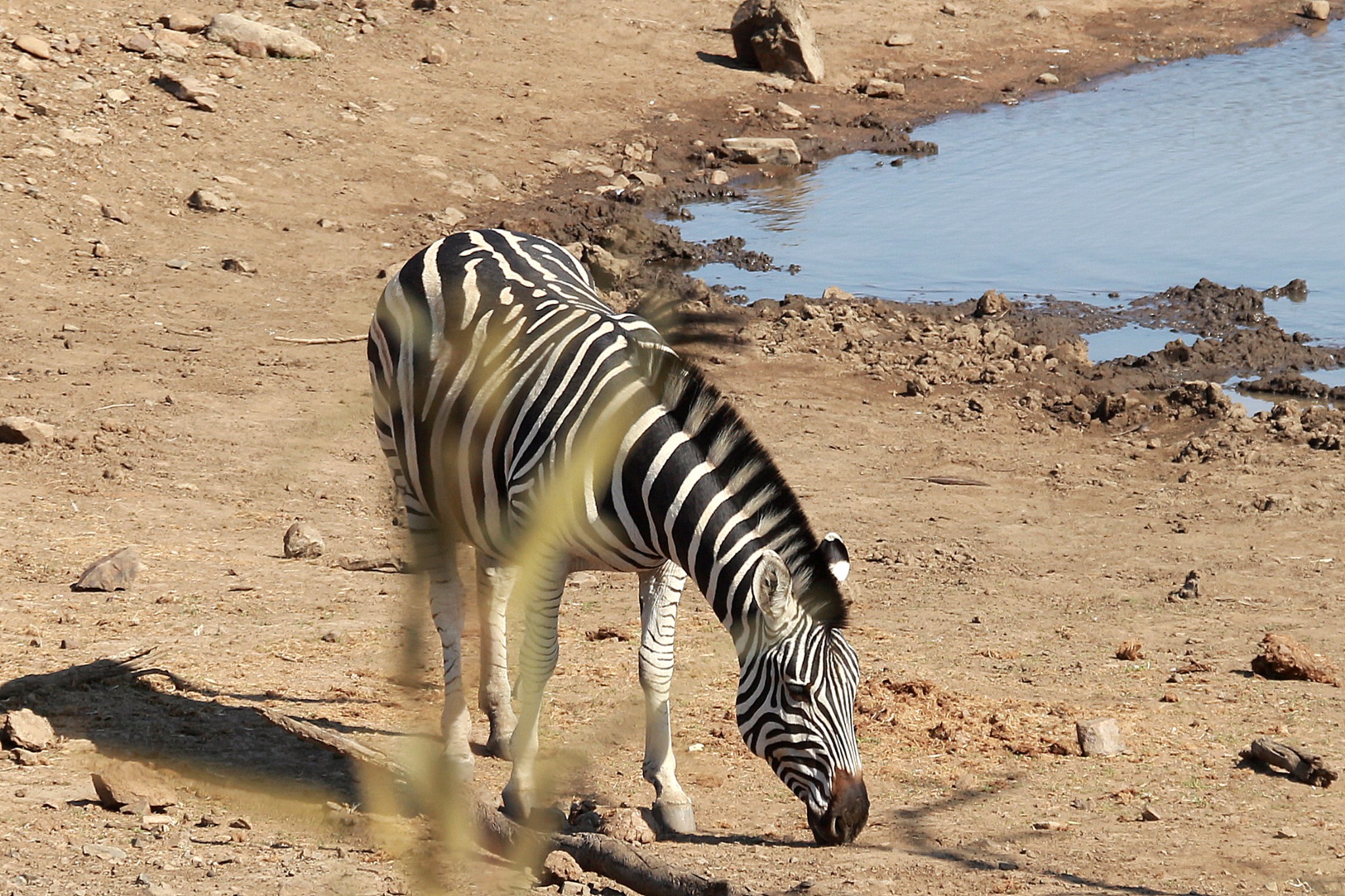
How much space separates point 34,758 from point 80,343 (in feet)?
20.4

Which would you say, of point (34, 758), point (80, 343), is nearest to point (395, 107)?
point (80, 343)

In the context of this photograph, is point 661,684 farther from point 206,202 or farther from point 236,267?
point 206,202

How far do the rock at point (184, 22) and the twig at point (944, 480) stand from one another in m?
10.6

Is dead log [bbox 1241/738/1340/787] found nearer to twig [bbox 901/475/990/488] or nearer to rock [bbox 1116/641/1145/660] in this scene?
rock [bbox 1116/641/1145/660]

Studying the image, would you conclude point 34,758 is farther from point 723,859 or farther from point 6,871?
point 723,859

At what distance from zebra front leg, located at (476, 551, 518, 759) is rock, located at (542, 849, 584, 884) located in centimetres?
150

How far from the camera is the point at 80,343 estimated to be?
10.7m

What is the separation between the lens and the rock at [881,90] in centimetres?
1984

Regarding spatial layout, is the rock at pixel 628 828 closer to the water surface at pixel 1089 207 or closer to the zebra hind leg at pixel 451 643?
the zebra hind leg at pixel 451 643

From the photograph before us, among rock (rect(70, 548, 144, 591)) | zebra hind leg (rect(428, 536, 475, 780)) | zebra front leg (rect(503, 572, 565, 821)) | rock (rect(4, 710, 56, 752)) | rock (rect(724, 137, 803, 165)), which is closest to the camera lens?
zebra front leg (rect(503, 572, 565, 821))

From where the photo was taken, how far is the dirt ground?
467cm

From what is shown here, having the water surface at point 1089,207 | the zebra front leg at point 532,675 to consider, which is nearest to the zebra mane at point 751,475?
the zebra front leg at point 532,675

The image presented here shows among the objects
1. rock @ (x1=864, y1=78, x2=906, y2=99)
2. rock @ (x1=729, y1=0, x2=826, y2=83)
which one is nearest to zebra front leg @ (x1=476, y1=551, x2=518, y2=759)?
rock @ (x1=729, y1=0, x2=826, y2=83)

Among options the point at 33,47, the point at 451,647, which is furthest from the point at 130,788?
the point at 33,47
